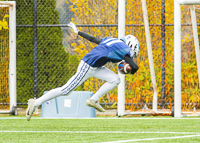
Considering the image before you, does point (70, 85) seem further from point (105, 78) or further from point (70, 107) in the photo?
point (70, 107)

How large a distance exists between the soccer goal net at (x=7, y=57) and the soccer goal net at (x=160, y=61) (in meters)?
2.29

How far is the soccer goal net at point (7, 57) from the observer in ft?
28.0

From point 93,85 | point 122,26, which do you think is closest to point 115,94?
point 93,85

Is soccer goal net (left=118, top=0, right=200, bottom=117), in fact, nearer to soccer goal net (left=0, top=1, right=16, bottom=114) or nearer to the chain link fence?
the chain link fence

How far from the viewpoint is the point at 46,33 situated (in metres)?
10.2

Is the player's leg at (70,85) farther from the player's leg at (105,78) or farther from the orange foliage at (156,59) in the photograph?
the orange foliage at (156,59)

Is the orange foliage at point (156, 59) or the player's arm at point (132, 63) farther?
the orange foliage at point (156, 59)

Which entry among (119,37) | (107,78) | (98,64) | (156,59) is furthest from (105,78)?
(156,59)

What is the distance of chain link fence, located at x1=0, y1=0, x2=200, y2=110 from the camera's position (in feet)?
28.1

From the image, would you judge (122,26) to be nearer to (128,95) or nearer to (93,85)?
(128,95)

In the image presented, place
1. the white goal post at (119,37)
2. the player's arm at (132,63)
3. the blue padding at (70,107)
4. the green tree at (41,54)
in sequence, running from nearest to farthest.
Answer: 1. the player's arm at (132,63)
2. the white goal post at (119,37)
3. the blue padding at (70,107)
4. the green tree at (41,54)

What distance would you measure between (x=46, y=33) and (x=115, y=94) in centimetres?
224

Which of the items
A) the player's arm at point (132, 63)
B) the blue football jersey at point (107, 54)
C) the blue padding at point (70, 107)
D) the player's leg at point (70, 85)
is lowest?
the blue padding at point (70, 107)

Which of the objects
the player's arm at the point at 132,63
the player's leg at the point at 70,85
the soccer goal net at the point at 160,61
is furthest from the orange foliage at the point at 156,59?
the player's arm at the point at 132,63
